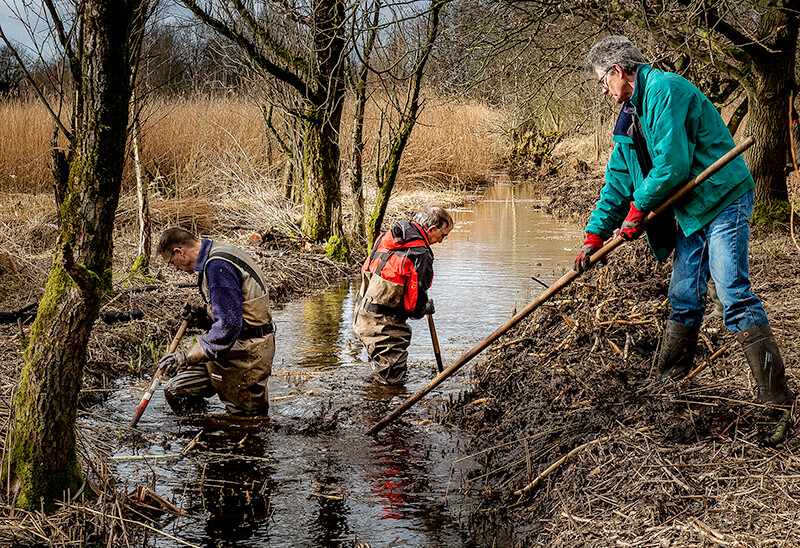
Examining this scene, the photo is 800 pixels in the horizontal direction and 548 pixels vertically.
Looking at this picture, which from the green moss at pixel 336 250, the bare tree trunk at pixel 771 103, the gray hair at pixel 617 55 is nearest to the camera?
the gray hair at pixel 617 55

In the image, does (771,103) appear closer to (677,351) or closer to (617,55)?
(677,351)

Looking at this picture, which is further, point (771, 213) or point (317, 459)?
point (771, 213)

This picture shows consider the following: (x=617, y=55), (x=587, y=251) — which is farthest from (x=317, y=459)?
(x=617, y=55)

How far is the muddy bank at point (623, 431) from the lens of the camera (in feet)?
11.6

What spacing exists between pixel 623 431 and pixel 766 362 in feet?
2.79

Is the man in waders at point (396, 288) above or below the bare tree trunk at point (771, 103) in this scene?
below

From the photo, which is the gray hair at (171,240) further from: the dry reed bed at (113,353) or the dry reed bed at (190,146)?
the dry reed bed at (190,146)

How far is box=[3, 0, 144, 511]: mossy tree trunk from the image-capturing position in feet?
11.3

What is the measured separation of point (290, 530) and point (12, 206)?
1036 cm

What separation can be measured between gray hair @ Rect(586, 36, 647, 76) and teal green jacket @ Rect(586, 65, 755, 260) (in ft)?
0.22

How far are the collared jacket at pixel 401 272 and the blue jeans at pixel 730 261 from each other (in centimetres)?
249

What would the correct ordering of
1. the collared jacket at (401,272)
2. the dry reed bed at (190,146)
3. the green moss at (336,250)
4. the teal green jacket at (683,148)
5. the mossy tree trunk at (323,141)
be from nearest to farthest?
the teal green jacket at (683,148) → the collared jacket at (401,272) → the mossy tree trunk at (323,141) → the green moss at (336,250) → the dry reed bed at (190,146)

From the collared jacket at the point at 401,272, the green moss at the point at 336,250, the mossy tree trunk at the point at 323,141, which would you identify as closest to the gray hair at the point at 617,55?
the collared jacket at the point at 401,272

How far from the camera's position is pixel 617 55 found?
14.3ft
